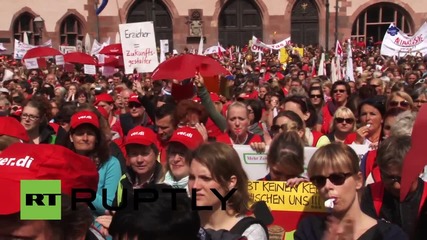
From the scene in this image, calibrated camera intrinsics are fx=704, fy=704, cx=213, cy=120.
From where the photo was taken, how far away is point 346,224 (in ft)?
10.3

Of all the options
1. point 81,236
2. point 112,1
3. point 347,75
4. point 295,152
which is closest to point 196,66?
point 295,152

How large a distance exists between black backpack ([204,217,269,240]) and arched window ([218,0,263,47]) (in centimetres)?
3195

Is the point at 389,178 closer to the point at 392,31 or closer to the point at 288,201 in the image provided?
the point at 288,201

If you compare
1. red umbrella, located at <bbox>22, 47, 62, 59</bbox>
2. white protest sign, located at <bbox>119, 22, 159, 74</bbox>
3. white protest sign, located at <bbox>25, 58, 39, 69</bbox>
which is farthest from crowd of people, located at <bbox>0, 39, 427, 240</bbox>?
white protest sign, located at <bbox>25, 58, 39, 69</bbox>

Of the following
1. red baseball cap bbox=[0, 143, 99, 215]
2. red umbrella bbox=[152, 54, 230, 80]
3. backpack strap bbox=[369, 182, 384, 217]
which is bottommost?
backpack strap bbox=[369, 182, 384, 217]

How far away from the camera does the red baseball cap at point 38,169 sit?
188 cm

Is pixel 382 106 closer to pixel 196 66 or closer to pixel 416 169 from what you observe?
pixel 196 66

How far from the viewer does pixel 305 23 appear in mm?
34656

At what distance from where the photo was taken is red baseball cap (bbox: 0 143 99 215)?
74.1 inches

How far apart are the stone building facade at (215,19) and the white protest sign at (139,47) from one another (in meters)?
23.0

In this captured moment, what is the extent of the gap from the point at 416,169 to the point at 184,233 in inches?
27.2

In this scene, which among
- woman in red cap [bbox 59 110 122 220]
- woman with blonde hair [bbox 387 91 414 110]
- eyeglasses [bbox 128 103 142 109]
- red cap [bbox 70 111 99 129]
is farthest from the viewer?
eyeglasses [bbox 128 103 142 109]

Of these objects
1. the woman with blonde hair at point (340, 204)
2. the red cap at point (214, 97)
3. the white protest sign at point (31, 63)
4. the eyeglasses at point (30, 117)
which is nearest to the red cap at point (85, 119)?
the eyeglasses at point (30, 117)

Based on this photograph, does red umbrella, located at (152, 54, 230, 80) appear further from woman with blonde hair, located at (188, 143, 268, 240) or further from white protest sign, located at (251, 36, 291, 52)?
white protest sign, located at (251, 36, 291, 52)
